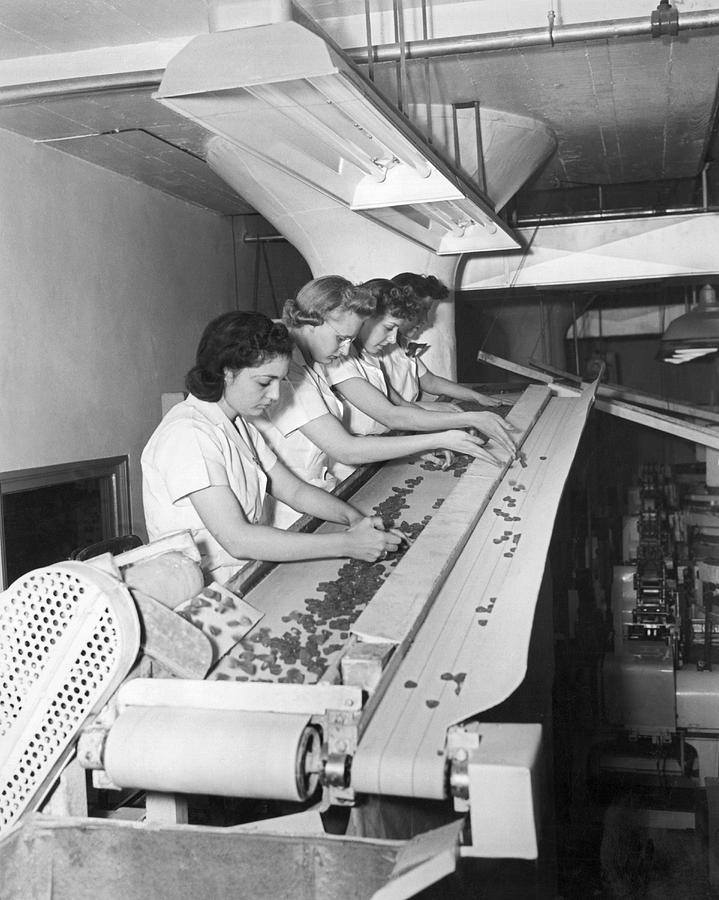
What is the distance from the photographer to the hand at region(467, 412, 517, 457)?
11.6 feet

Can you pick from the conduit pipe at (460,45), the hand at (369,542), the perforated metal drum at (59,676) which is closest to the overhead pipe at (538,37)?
the conduit pipe at (460,45)

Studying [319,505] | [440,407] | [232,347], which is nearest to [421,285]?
[440,407]

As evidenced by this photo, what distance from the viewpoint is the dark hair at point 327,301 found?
326cm

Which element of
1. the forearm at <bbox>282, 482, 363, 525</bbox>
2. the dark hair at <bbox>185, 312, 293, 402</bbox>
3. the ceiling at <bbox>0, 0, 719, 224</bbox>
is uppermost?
the ceiling at <bbox>0, 0, 719, 224</bbox>

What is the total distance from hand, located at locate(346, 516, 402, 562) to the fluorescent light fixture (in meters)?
1.05

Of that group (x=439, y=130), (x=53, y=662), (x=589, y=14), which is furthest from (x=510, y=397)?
(x=53, y=662)

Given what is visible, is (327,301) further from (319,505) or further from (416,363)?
(416,363)

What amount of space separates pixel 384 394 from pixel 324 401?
0.49 meters

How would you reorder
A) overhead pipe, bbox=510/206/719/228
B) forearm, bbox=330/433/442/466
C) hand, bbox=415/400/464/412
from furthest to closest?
overhead pipe, bbox=510/206/719/228 < hand, bbox=415/400/464/412 < forearm, bbox=330/433/442/466

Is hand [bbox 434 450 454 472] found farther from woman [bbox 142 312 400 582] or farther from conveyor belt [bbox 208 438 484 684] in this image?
woman [bbox 142 312 400 582]

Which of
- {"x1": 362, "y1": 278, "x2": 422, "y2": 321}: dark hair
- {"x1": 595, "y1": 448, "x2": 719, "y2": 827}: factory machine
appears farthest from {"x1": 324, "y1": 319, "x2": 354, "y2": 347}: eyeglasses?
{"x1": 595, "y1": 448, "x2": 719, "y2": 827}: factory machine

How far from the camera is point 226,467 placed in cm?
244

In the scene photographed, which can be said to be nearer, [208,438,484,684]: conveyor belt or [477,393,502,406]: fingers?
[208,438,484,684]: conveyor belt

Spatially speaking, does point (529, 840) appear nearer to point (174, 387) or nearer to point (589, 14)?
point (589, 14)
